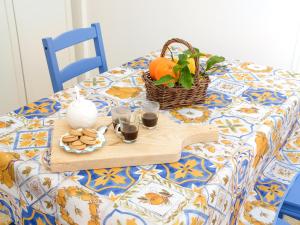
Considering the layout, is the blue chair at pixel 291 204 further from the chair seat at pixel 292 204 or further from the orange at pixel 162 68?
the orange at pixel 162 68

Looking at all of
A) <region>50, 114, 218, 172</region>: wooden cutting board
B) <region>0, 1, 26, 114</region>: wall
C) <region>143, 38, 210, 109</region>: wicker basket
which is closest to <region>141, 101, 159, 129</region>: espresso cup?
<region>50, 114, 218, 172</region>: wooden cutting board

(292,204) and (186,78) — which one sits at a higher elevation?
(186,78)

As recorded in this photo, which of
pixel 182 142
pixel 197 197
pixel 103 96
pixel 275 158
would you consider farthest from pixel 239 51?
pixel 197 197

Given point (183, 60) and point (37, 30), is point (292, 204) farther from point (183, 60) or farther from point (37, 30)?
point (37, 30)

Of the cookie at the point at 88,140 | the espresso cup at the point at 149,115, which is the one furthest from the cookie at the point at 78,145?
the espresso cup at the point at 149,115

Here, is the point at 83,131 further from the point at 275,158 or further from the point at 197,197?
the point at 275,158

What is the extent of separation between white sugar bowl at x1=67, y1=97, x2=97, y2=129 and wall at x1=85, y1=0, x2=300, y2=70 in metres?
1.63

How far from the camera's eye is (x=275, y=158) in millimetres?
1487

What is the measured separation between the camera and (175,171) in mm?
973

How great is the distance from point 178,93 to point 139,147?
335 millimetres

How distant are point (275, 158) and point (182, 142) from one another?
2.01 ft

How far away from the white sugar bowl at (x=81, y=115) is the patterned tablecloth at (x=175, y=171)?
10cm

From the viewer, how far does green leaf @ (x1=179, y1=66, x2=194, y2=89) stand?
1217 millimetres

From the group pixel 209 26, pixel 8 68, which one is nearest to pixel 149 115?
pixel 209 26
